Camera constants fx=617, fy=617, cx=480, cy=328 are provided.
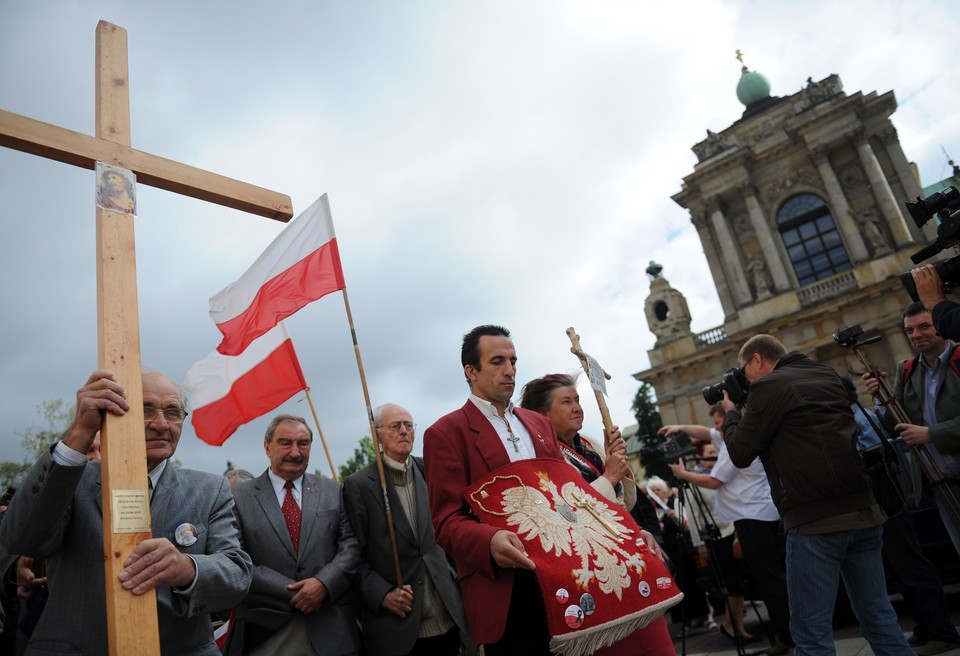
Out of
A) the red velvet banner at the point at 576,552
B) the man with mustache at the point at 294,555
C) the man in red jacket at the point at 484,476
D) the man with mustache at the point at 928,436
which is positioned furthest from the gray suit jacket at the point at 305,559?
the man with mustache at the point at 928,436

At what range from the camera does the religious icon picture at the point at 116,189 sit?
7.40 feet

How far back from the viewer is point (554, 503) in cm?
244

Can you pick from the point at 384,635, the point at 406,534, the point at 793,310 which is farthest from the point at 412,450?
the point at 793,310

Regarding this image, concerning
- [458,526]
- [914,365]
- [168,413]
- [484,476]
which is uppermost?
[168,413]

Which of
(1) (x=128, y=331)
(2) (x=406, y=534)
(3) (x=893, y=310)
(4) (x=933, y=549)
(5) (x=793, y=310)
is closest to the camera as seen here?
(1) (x=128, y=331)

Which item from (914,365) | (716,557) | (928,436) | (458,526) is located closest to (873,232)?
(716,557)

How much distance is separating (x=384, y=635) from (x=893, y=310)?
75.5 ft

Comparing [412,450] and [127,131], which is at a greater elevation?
[127,131]

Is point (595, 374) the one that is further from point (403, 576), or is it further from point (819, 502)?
point (403, 576)

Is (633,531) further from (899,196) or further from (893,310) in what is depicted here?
(899,196)

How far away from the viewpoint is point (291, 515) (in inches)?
157

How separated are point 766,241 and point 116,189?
1019 inches

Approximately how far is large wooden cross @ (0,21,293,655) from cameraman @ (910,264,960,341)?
348 centimetres

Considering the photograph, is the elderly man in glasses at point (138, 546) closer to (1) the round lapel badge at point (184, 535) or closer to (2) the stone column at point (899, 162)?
(1) the round lapel badge at point (184, 535)
